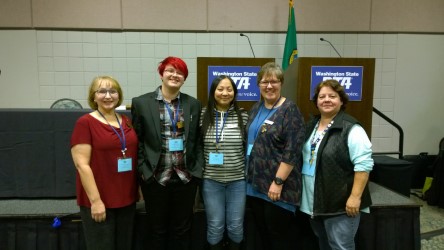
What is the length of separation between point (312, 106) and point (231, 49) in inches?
74.4

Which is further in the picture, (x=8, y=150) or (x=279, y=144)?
(x=8, y=150)

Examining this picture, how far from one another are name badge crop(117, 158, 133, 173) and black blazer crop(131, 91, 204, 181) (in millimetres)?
67

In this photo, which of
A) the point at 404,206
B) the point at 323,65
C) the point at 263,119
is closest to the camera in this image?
the point at 263,119

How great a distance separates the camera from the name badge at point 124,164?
1.51m

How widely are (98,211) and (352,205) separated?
1.35 metres

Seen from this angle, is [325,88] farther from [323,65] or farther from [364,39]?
[364,39]

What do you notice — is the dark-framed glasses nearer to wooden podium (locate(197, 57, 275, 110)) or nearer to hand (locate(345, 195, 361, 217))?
wooden podium (locate(197, 57, 275, 110))

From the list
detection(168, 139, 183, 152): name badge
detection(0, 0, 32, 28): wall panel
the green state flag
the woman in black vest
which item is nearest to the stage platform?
the woman in black vest

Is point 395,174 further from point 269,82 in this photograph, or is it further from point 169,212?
point 169,212

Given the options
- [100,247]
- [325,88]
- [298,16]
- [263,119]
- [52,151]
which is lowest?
[100,247]

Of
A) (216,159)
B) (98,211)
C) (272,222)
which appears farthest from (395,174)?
(98,211)

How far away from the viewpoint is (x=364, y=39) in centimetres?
383

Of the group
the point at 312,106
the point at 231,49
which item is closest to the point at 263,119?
the point at 312,106

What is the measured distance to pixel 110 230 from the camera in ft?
5.07
